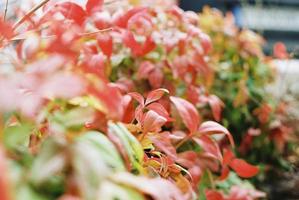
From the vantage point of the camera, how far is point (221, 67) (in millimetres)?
2121

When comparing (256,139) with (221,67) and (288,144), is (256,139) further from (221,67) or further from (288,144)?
(221,67)

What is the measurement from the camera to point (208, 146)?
970 millimetres

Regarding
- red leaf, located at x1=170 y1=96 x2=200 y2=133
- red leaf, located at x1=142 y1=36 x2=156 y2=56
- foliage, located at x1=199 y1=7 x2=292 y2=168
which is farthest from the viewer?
foliage, located at x1=199 y1=7 x2=292 y2=168

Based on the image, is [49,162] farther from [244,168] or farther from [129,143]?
[244,168]

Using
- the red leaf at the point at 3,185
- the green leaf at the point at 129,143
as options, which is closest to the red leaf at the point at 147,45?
the green leaf at the point at 129,143

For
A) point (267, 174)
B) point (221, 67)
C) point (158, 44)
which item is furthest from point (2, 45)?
point (267, 174)

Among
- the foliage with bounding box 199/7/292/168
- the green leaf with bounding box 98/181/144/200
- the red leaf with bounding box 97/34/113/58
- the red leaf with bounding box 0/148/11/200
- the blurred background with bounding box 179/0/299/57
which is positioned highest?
the red leaf with bounding box 0/148/11/200

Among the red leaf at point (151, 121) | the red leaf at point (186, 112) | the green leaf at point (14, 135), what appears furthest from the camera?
the red leaf at point (186, 112)

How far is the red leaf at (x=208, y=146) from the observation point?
0.97 metres

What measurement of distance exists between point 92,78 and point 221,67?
5.25ft

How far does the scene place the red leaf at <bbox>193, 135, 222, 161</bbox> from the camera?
0.97 meters

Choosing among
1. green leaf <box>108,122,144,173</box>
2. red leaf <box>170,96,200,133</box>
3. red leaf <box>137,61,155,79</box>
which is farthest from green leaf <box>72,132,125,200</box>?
red leaf <box>137,61,155,79</box>

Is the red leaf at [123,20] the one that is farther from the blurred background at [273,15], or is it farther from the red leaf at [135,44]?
the blurred background at [273,15]

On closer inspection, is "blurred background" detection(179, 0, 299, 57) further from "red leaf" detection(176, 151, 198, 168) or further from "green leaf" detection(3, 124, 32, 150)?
"green leaf" detection(3, 124, 32, 150)
